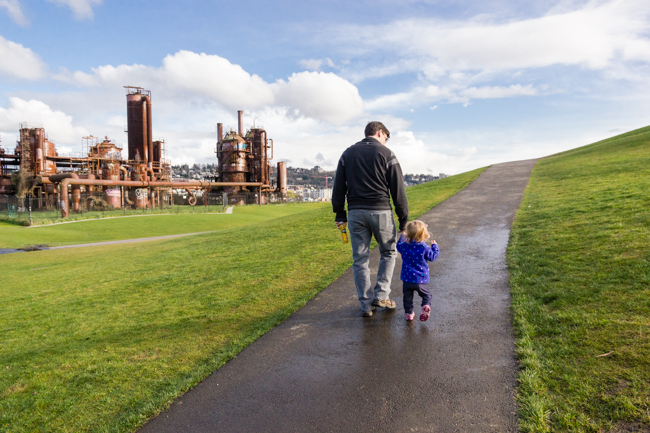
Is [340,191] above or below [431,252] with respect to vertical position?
above

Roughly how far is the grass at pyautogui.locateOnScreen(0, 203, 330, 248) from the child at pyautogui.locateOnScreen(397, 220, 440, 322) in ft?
82.6

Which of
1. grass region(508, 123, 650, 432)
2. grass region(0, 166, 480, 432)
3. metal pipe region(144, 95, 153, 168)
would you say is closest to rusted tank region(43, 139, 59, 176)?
metal pipe region(144, 95, 153, 168)

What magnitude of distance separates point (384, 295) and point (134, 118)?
2538 inches

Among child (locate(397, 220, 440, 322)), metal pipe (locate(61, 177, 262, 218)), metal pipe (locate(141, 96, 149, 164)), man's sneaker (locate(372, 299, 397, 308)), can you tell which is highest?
metal pipe (locate(141, 96, 149, 164))

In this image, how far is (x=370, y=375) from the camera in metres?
3.78

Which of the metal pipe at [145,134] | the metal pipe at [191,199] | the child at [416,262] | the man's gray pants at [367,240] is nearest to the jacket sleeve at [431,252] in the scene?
the child at [416,262]

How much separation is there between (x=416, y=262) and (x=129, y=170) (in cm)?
5927

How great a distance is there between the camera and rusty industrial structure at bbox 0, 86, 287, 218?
157 ft

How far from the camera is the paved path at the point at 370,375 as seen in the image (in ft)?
10.2

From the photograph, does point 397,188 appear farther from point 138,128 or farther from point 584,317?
point 138,128

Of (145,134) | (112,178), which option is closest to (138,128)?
(145,134)

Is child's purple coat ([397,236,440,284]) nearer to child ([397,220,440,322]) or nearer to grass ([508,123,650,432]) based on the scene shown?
child ([397,220,440,322])

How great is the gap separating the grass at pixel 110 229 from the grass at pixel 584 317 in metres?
26.5

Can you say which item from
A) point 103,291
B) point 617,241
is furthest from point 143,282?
point 617,241
